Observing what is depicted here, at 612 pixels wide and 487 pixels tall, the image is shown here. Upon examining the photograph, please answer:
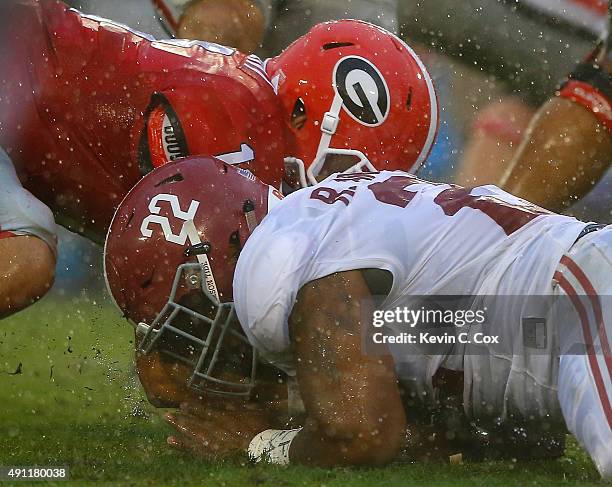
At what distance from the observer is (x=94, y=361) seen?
2678 millimetres

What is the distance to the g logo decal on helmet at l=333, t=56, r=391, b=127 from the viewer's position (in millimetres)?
2357

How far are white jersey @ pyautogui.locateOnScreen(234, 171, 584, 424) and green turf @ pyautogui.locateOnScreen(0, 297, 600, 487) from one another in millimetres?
150

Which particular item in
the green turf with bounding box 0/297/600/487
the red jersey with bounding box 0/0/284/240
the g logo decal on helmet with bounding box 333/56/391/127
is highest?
the g logo decal on helmet with bounding box 333/56/391/127

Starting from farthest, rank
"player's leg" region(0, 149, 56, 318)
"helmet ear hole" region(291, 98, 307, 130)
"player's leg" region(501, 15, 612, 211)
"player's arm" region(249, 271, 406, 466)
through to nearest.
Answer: "player's leg" region(501, 15, 612, 211), "helmet ear hole" region(291, 98, 307, 130), "player's leg" region(0, 149, 56, 318), "player's arm" region(249, 271, 406, 466)

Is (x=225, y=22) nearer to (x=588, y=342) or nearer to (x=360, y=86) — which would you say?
(x=360, y=86)

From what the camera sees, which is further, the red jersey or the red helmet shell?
the red jersey

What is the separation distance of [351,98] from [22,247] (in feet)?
2.53

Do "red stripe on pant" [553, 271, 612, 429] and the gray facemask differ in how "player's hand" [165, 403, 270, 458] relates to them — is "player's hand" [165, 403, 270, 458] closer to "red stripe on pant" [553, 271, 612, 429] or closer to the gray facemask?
the gray facemask

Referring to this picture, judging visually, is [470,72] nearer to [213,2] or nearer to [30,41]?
[213,2]

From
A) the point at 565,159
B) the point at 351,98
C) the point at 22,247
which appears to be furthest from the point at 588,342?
the point at 565,159

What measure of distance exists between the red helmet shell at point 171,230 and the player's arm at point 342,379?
228mm

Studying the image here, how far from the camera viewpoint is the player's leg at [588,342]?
4.66ft

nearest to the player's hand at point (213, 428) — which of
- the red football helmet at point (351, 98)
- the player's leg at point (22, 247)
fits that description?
the player's leg at point (22, 247)

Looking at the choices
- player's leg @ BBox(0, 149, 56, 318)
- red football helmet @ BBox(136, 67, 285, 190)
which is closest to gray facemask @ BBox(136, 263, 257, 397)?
player's leg @ BBox(0, 149, 56, 318)
